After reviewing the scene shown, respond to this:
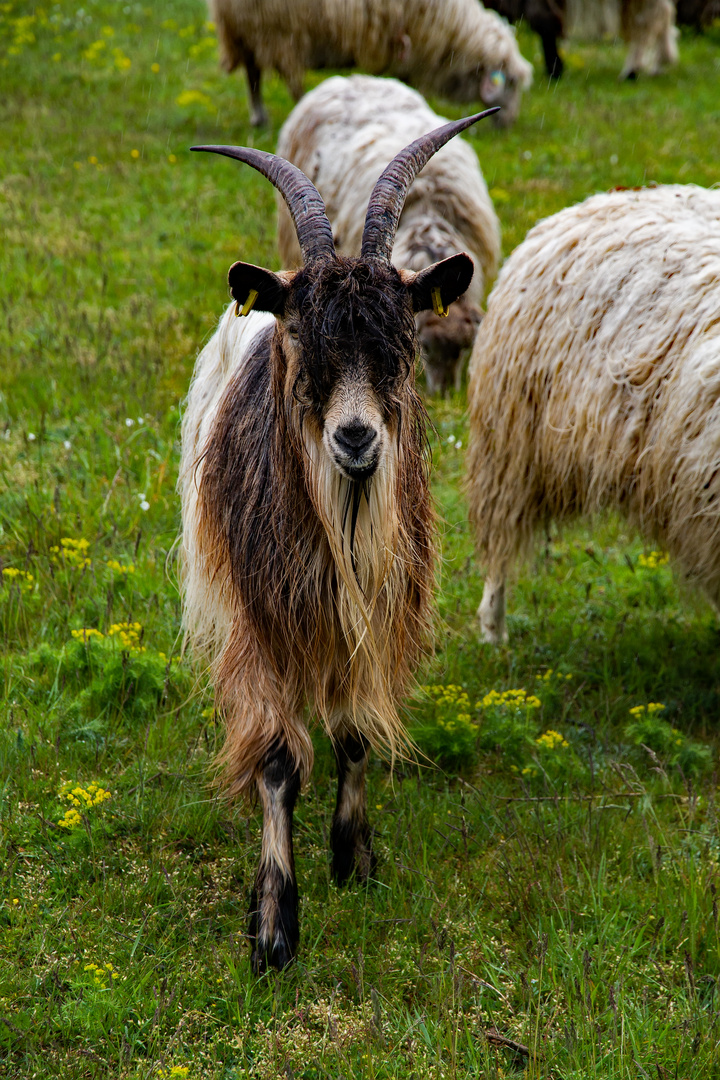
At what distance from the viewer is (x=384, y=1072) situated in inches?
106

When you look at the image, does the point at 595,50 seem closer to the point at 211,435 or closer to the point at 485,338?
the point at 485,338

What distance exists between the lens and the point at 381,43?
10562mm

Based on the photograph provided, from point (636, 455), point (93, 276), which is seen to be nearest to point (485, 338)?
point (636, 455)

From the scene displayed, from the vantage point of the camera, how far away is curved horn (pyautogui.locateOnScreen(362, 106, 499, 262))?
9.50ft

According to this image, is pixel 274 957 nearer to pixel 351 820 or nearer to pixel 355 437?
pixel 351 820

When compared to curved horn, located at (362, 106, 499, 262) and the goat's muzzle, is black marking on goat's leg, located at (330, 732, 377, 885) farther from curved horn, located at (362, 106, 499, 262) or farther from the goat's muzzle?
curved horn, located at (362, 106, 499, 262)

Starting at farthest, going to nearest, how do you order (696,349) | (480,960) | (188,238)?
1. (188,238)
2. (696,349)
3. (480,960)

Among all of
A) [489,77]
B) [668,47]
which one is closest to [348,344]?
[489,77]

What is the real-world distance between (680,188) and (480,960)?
3303 mm

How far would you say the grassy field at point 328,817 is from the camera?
2.80 metres

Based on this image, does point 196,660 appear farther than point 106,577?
No

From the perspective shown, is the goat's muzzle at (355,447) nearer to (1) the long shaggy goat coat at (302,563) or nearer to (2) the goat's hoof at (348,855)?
(1) the long shaggy goat coat at (302,563)

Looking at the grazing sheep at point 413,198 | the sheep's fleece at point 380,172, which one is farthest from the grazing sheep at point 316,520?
the sheep's fleece at point 380,172

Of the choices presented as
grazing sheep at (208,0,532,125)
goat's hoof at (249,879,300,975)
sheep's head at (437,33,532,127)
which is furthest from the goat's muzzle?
sheep's head at (437,33,532,127)
